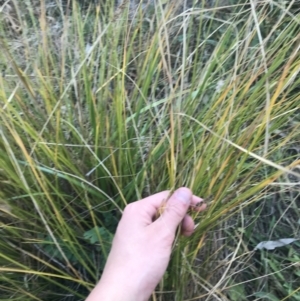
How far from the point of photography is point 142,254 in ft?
3.09

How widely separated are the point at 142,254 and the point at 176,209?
0.10 metres

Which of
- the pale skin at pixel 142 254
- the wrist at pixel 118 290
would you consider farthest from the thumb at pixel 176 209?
the wrist at pixel 118 290

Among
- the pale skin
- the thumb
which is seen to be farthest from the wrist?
the thumb

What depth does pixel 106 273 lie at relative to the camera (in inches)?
38.0

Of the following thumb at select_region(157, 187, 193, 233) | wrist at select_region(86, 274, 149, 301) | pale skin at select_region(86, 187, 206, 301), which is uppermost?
thumb at select_region(157, 187, 193, 233)

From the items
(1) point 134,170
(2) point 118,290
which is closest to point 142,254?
(2) point 118,290

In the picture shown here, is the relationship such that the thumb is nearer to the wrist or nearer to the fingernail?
the fingernail

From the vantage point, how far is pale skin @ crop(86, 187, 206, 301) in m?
0.93

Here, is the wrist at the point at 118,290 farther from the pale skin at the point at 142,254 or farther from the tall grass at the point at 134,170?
the tall grass at the point at 134,170

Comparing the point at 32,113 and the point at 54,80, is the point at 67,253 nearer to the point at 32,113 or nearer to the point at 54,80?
the point at 32,113

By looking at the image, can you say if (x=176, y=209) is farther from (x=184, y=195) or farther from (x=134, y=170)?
(x=134, y=170)

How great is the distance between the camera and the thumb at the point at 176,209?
0.93 meters

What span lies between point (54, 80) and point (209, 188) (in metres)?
0.56

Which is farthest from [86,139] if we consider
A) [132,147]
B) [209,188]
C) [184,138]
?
[209,188]
